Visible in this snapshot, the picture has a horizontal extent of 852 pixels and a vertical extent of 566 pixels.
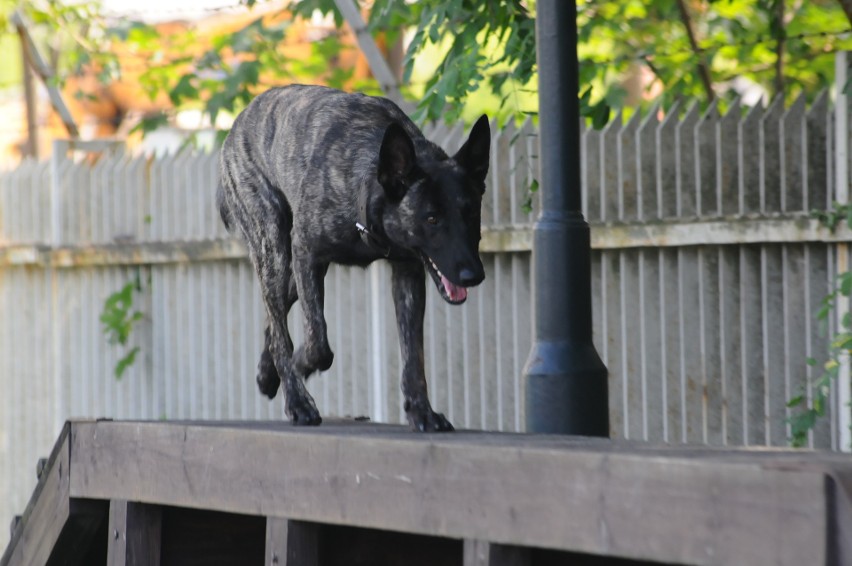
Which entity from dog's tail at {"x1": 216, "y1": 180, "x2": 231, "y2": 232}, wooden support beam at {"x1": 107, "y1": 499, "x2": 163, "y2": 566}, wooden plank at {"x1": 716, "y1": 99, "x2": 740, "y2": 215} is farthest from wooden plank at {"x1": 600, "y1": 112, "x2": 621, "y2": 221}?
wooden support beam at {"x1": 107, "y1": 499, "x2": 163, "y2": 566}

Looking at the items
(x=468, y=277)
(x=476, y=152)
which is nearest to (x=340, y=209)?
(x=476, y=152)

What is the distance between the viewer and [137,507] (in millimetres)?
4762

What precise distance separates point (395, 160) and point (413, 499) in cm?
115

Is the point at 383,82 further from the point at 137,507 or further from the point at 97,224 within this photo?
the point at 137,507

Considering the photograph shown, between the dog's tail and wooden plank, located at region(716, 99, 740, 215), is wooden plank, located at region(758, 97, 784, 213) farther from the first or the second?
the dog's tail

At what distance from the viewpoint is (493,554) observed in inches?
138

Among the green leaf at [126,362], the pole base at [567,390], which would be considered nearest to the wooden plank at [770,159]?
the pole base at [567,390]

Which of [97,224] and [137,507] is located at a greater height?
[97,224]

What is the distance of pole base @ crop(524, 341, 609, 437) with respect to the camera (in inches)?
184

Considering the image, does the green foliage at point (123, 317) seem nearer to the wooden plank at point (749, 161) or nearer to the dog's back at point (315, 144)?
the dog's back at point (315, 144)

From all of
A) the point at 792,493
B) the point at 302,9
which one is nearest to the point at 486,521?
the point at 792,493

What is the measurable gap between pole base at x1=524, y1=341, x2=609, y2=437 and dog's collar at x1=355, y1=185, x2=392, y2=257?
0.67 meters

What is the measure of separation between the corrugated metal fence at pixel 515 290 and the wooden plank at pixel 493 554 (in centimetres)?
291

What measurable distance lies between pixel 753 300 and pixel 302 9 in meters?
3.13
